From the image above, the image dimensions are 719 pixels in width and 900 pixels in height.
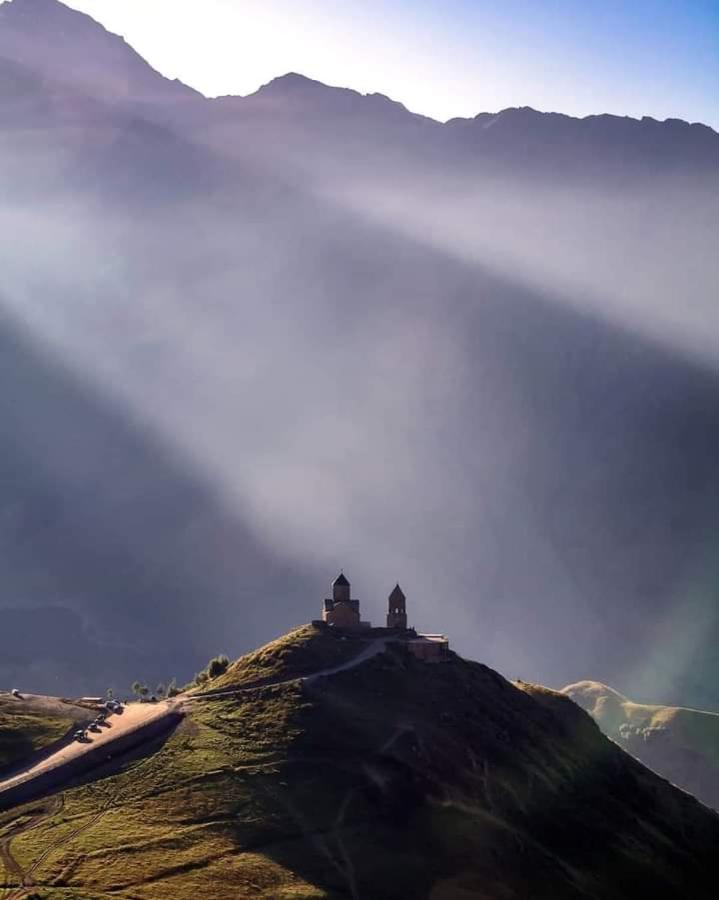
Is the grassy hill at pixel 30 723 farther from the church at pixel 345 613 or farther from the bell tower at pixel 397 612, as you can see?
A: the bell tower at pixel 397 612

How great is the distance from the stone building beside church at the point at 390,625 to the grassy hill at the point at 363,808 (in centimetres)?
292

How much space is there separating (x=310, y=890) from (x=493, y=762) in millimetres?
35175

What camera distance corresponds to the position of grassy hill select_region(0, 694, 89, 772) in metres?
93.0

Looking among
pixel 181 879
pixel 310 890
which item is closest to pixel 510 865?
pixel 310 890

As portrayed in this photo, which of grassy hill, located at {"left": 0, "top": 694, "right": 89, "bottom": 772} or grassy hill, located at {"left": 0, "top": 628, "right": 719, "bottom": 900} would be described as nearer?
grassy hill, located at {"left": 0, "top": 628, "right": 719, "bottom": 900}

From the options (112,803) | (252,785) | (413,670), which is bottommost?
(112,803)

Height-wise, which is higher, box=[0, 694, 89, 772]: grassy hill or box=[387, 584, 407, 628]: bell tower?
box=[387, 584, 407, 628]: bell tower

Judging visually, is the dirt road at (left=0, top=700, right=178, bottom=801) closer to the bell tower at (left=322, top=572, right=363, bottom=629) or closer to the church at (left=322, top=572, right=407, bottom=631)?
the bell tower at (left=322, top=572, right=363, bottom=629)

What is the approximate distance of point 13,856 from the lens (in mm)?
72188

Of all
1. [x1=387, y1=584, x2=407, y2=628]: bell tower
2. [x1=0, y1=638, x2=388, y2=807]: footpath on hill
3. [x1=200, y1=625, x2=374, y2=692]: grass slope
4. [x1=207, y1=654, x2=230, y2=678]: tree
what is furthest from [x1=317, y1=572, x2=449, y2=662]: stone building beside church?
[x1=207, y1=654, x2=230, y2=678]: tree

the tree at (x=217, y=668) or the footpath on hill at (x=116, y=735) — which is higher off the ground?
the tree at (x=217, y=668)

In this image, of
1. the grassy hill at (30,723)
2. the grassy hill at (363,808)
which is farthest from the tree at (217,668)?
the grassy hill at (30,723)

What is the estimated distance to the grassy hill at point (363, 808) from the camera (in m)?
76.0

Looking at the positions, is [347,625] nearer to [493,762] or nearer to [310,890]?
[493,762]
